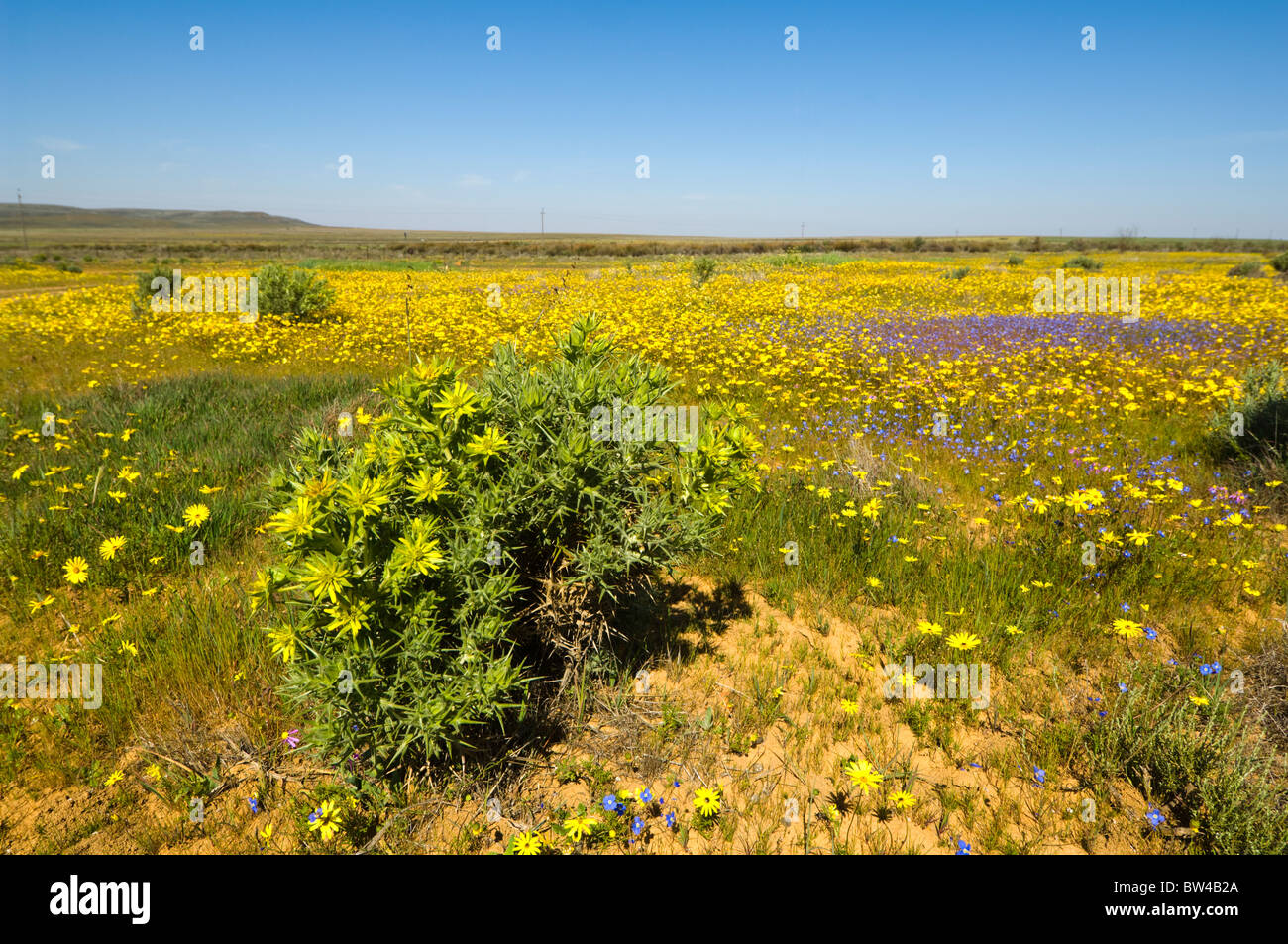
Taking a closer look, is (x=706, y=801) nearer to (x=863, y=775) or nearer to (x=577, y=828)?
(x=577, y=828)

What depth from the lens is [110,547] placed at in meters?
3.85

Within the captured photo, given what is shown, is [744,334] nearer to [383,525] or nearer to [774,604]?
[774,604]

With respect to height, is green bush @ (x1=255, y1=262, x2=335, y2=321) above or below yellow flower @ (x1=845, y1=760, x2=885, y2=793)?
above

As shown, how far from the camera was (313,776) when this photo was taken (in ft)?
8.67

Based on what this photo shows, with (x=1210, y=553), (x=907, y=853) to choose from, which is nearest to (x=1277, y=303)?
(x=1210, y=553)
